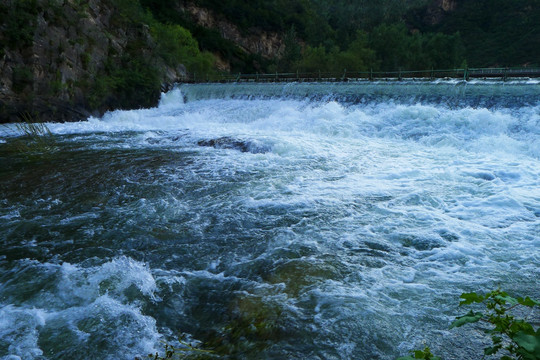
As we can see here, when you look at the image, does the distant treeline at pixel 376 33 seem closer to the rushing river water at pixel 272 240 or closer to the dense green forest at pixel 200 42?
the dense green forest at pixel 200 42

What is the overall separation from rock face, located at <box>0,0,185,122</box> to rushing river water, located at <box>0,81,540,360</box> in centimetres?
711

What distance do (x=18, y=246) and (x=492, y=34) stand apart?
264 ft

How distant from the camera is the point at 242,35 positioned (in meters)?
59.9

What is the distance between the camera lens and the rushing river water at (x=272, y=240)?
354 cm

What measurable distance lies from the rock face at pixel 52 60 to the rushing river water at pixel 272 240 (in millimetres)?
7108

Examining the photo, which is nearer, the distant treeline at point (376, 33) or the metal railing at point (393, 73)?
the metal railing at point (393, 73)

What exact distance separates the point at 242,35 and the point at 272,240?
194 ft

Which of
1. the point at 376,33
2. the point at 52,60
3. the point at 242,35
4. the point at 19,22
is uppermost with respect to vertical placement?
the point at 242,35

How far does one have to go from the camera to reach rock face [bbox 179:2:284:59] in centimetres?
5566

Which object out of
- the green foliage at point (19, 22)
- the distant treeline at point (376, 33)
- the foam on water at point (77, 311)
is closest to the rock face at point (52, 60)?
the green foliage at point (19, 22)

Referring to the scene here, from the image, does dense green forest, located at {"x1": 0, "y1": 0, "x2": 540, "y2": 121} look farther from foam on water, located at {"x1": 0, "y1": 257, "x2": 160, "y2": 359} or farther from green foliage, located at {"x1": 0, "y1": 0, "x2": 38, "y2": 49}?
foam on water, located at {"x1": 0, "y1": 257, "x2": 160, "y2": 359}

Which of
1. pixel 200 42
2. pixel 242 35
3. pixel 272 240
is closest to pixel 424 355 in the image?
pixel 272 240

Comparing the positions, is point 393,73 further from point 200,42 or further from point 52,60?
point 200,42

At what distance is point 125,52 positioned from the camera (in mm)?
25219
